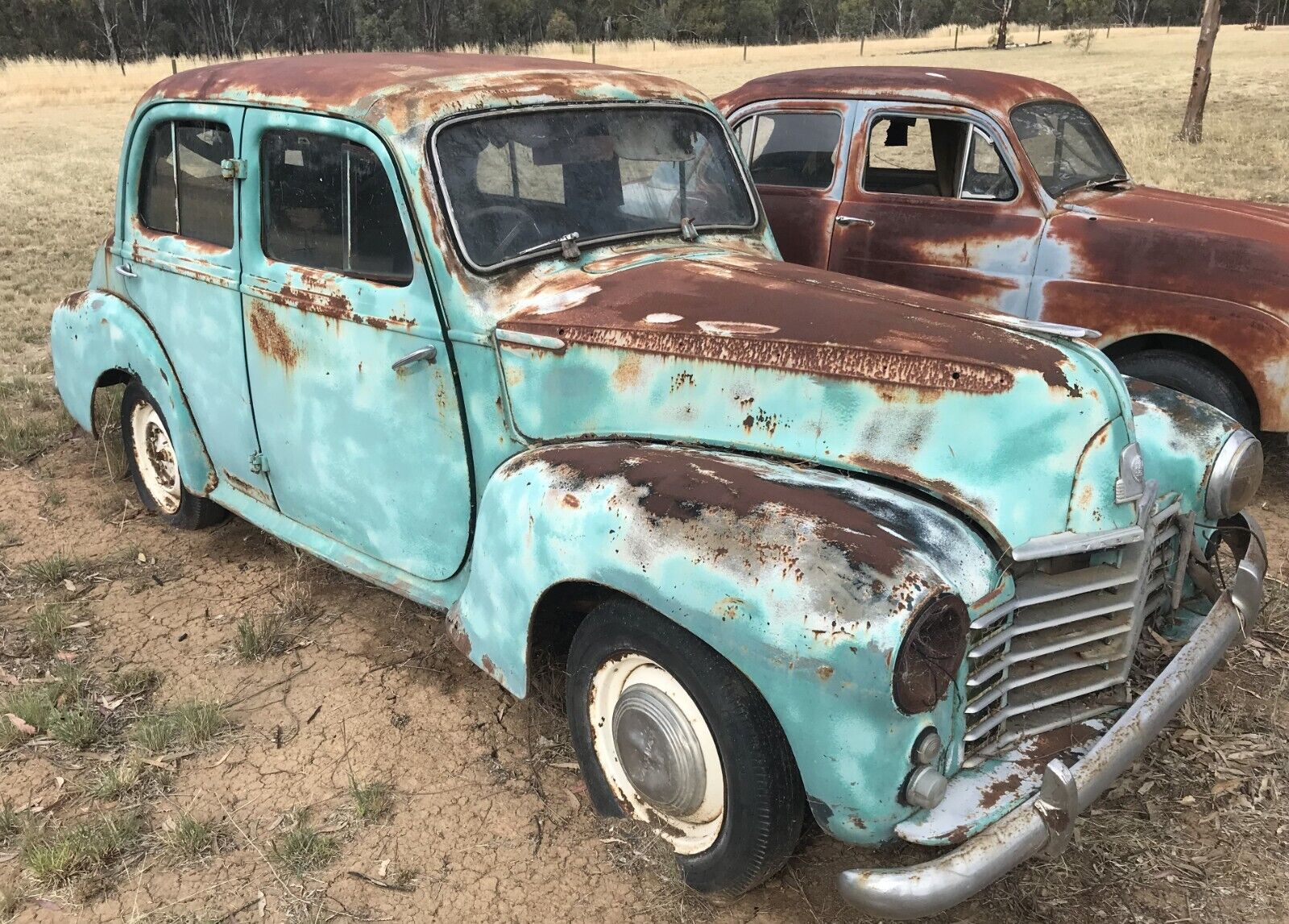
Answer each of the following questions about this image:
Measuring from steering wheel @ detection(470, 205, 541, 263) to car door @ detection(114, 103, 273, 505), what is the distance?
98 centimetres

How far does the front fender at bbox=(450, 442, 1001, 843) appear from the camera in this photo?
1.88 metres

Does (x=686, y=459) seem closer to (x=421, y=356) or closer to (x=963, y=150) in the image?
(x=421, y=356)

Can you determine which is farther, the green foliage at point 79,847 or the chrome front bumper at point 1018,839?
the green foliage at point 79,847

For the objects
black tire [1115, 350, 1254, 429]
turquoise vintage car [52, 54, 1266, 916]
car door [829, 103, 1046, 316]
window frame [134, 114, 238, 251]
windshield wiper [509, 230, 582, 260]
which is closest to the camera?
turquoise vintage car [52, 54, 1266, 916]

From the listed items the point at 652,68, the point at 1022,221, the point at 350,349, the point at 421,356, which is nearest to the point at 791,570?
the point at 421,356

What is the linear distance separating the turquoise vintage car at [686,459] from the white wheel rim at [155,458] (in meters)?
0.58

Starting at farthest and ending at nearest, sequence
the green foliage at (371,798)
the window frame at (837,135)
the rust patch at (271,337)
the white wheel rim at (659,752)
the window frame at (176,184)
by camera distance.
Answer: the window frame at (837,135)
the window frame at (176,184)
the rust patch at (271,337)
the green foliage at (371,798)
the white wheel rim at (659,752)

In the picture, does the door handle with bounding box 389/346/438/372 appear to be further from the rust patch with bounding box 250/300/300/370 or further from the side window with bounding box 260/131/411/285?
the rust patch with bounding box 250/300/300/370

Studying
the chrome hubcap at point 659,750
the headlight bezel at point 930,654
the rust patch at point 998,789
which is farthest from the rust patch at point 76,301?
the rust patch at point 998,789

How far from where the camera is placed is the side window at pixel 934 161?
16.5ft

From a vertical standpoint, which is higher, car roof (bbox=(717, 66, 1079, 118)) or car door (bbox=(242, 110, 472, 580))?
car roof (bbox=(717, 66, 1079, 118))

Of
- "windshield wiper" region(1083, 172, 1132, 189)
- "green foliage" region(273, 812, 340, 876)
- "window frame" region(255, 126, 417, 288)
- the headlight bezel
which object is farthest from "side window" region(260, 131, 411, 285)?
"windshield wiper" region(1083, 172, 1132, 189)

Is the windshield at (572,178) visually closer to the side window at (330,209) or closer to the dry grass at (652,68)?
the side window at (330,209)

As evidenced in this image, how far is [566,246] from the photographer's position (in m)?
2.91
